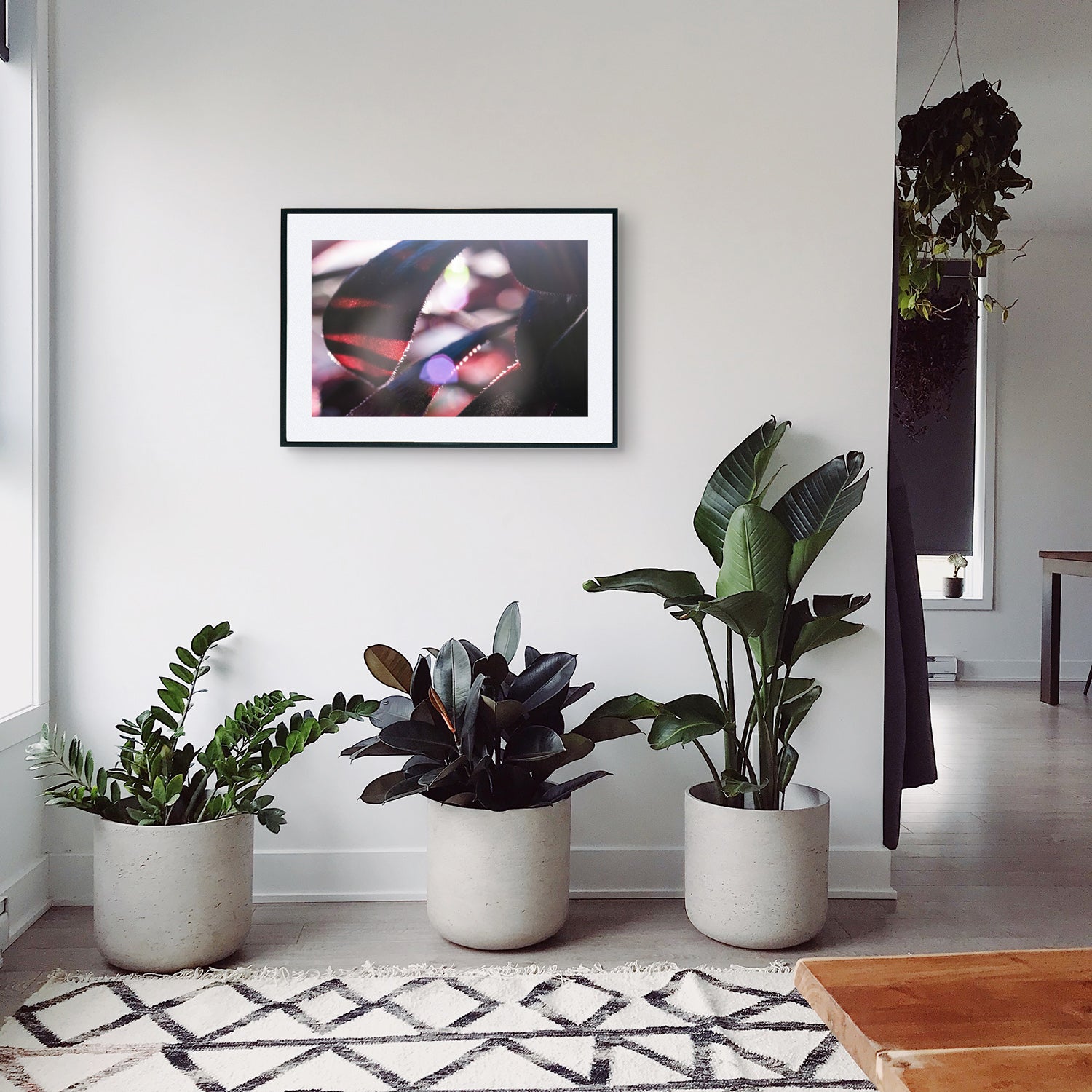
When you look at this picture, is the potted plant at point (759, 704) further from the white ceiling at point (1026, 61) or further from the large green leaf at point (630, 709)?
the white ceiling at point (1026, 61)

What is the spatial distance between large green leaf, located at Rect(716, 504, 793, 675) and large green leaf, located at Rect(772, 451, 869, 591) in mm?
40

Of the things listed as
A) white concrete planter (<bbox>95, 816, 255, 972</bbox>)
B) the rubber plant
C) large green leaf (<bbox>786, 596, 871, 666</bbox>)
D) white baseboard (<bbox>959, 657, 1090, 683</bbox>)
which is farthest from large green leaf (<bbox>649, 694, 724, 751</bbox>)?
white baseboard (<bbox>959, 657, 1090, 683</bbox>)

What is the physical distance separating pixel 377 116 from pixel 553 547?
1.18 m

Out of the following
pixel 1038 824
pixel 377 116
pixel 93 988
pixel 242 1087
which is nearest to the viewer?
pixel 242 1087

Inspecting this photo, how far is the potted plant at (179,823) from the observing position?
2.01 m

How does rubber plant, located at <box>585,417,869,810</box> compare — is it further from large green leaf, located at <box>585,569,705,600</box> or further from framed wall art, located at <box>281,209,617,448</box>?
framed wall art, located at <box>281,209,617,448</box>

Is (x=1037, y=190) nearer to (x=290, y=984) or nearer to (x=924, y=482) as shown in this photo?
(x=924, y=482)

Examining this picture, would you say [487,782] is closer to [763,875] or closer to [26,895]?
[763,875]

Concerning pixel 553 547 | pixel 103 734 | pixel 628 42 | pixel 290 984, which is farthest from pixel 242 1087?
pixel 628 42

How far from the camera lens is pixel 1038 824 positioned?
3121 millimetres

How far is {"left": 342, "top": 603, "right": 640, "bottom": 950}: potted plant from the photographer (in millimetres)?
2057

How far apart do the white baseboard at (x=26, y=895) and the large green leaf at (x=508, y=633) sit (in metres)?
1.24

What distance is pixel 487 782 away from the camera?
Result: 213cm

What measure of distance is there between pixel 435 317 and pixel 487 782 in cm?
116
